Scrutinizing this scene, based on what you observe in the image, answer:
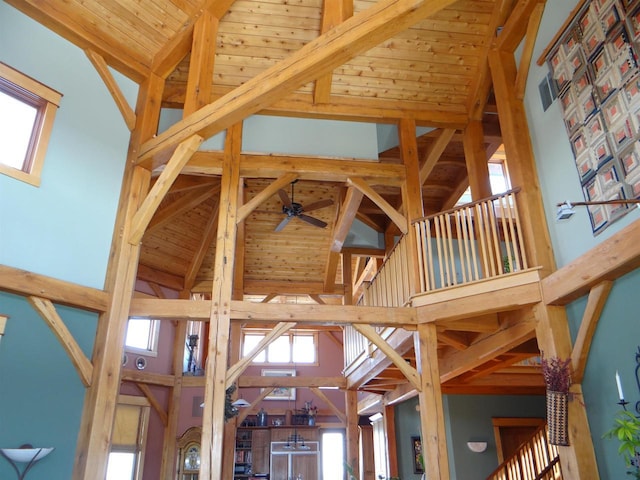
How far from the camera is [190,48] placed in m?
6.64

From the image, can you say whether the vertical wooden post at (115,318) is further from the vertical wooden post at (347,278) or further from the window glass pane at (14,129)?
the vertical wooden post at (347,278)

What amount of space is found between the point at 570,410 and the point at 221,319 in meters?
3.73

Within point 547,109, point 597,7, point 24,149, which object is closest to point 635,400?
point 547,109

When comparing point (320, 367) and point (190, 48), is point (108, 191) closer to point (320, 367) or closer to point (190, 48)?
point (190, 48)

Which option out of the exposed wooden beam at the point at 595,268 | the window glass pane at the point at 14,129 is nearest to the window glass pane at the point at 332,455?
the exposed wooden beam at the point at 595,268

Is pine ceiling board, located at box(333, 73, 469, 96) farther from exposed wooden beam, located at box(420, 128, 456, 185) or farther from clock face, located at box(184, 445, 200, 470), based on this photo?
clock face, located at box(184, 445, 200, 470)

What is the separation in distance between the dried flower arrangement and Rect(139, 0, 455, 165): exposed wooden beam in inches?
132

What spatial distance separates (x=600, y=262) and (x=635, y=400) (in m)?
1.13

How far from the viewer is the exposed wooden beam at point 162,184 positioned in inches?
219

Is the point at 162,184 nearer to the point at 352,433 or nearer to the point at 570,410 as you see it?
the point at 570,410

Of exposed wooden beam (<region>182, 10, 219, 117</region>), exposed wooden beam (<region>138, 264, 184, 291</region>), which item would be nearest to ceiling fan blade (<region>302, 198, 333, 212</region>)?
exposed wooden beam (<region>182, 10, 219, 117</region>)

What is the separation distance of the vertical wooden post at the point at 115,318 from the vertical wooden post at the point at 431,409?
334cm

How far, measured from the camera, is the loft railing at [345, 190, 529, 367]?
555cm

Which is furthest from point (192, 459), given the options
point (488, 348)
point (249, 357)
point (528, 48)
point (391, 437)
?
point (528, 48)
